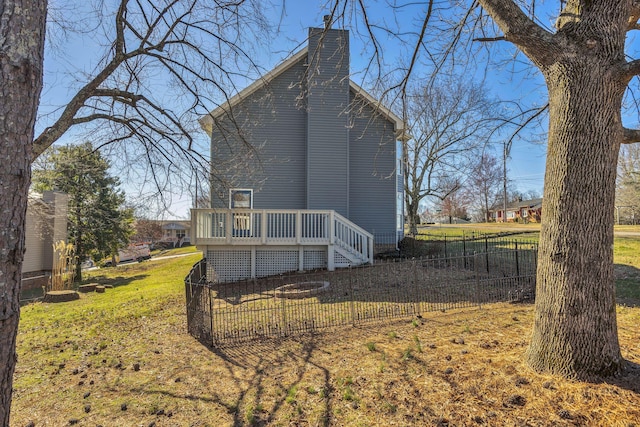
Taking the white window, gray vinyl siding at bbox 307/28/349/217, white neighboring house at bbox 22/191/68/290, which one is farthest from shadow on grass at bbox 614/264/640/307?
white neighboring house at bbox 22/191/68/290

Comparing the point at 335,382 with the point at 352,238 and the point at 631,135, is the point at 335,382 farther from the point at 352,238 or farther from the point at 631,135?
the point at 352,238

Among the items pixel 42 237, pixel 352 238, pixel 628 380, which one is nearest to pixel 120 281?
pixel 42 237

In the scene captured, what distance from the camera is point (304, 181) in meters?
13.8

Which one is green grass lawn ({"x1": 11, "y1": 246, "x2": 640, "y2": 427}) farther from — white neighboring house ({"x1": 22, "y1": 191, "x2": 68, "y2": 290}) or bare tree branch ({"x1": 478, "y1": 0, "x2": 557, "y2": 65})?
white neighboring house ({"x1": 22, "y1": 191, "x2": 68, "y2": 290})

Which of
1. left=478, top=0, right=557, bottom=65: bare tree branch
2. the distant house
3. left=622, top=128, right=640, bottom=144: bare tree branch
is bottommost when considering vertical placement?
left=622, top=128, right=640, bottom=144: bare tree branch

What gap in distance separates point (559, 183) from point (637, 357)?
86.2 inches

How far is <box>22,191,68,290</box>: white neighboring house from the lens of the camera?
16109 millimetres

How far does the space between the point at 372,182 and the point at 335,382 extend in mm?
11394

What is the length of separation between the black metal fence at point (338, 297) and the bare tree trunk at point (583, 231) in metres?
2.88

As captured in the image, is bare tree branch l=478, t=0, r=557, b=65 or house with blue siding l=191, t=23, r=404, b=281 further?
house with blue siding l=191, t=23, r=404, b=281

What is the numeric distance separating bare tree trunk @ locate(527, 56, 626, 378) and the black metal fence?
2876mm

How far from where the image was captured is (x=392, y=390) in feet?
11.3

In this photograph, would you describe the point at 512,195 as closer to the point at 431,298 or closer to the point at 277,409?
the point at 431,298

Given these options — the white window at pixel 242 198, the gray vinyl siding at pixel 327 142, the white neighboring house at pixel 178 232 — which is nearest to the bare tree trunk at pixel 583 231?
the gray vinyl siding at pixel 327 142
